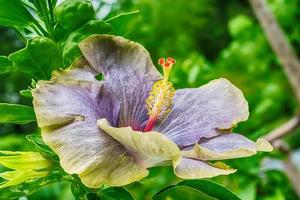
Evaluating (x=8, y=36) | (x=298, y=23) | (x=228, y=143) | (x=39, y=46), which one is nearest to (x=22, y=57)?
(x=39, y=46)

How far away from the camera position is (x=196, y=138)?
67 centimetres

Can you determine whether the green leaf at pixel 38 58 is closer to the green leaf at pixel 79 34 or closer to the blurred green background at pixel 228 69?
the green leaf at pixel 79 34

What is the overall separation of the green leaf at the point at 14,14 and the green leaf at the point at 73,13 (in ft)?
0.14

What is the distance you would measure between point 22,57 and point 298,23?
2.22m

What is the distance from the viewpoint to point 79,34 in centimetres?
68

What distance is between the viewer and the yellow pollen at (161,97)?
69cm

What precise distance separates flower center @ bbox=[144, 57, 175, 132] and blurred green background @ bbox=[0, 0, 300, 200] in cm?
8

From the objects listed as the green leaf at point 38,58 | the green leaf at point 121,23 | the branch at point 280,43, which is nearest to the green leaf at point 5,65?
the green leaf at point 38,58

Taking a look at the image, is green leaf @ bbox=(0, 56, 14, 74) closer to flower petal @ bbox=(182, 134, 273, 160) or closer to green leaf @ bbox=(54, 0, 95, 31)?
green leaf @ bbox=(54, 0, 95, 31)

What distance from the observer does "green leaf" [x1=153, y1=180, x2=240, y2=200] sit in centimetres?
66

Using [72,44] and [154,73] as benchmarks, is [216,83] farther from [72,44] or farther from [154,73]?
[72,44]

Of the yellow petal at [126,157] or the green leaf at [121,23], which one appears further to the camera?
the green leaf at [121,23]

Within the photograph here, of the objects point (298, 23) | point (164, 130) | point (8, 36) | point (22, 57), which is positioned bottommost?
point (8, 36)

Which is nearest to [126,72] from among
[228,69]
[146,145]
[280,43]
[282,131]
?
[146,145]
